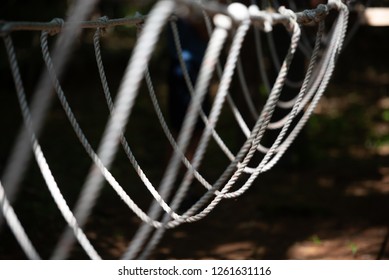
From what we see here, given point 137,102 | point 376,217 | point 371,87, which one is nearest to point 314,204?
point 376,217

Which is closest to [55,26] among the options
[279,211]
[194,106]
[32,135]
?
[32,135]

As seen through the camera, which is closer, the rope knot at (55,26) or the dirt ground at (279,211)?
the rope knot at (55,26)

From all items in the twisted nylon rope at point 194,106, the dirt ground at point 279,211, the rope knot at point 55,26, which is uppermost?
the dirt ground at point 279,211

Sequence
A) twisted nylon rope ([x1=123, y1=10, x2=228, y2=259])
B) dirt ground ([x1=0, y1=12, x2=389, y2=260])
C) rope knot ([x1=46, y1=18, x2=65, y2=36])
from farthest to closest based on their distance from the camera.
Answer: dirt ground ([x1=0, y1=12, x2=389, y2=260]) → rope knot ([x1=46, y1=18, x2=65, y2=36]) → twisted nylon rope ([x1=123, y1=10, x2=228, y2=259])

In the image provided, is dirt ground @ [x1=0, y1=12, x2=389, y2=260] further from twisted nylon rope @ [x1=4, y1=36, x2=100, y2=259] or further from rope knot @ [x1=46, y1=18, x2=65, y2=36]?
twisted nylon rope @ [x1=4, y1=36, x2=100, y2=259]

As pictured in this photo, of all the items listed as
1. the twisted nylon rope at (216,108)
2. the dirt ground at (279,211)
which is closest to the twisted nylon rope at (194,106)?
the twisted nylon rope at (216,108)

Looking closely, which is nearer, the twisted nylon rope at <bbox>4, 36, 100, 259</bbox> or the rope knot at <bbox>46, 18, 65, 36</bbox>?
the twisted nylon rope at <bbox>4, 36, 100, 259</bbox>

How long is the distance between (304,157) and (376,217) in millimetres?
665

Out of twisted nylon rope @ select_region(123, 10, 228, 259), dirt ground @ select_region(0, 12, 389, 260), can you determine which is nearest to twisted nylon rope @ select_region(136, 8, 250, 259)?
twisted nylon rope @ select_region(123, 10, 228, 259)

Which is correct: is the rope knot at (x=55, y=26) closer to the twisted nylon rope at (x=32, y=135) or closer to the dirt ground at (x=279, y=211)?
the twisted nylon rope at (x=32, y=135)

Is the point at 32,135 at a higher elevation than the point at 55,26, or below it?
below

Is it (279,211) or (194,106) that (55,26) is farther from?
(279,211)

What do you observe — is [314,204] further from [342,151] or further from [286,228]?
[342,151]
